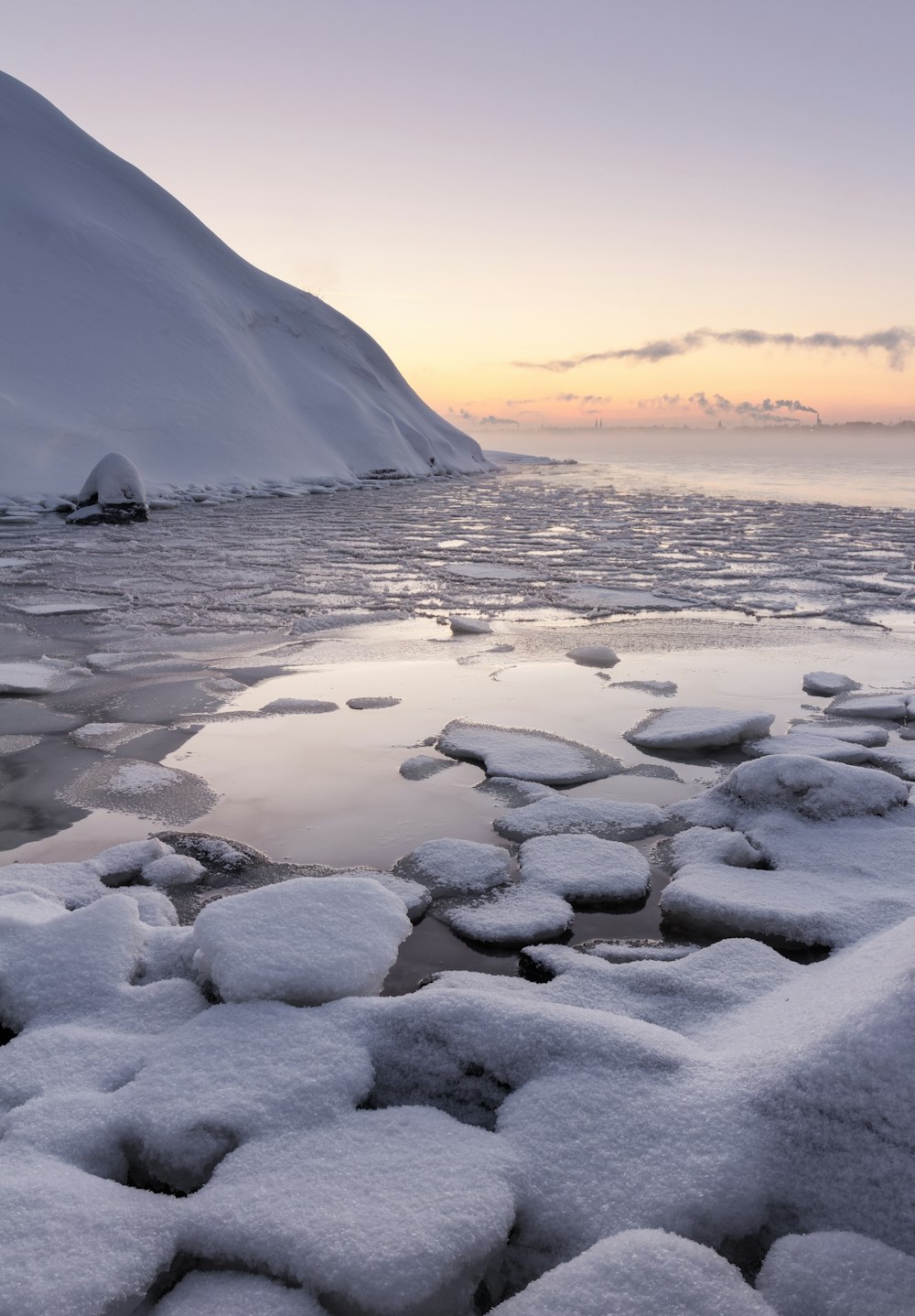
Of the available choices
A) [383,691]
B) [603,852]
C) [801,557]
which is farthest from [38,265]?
[603,852]

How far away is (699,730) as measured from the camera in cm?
307

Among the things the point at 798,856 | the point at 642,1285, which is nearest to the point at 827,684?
the point at 798,856

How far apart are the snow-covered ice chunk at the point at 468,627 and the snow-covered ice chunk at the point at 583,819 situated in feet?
7.90

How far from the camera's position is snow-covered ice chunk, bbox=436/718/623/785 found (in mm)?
2773

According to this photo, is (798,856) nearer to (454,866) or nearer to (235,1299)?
(454,866)

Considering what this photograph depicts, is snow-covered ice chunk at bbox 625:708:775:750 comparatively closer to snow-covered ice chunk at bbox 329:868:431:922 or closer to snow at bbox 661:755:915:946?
snow at bbox 661:755:915:946

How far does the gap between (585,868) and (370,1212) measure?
3.82ft

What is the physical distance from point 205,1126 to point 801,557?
820cm

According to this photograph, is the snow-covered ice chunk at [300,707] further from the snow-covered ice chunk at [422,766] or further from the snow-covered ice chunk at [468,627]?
the snow-covered ice chunk at [468,627]

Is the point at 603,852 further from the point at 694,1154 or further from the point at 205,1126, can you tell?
the point at 205,1126

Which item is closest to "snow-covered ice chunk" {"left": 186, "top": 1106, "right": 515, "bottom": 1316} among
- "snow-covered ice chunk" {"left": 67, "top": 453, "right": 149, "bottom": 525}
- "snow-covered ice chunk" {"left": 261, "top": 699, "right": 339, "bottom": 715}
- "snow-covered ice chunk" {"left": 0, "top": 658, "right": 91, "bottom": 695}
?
"snow-covered ice chunk" {"left": 261, "top": 699, "right": 339, "bottom": 715}

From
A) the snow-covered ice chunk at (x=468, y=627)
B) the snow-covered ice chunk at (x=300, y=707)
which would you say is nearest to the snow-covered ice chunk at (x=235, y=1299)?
the snow-covered ice chunk at (x=300, y=707)

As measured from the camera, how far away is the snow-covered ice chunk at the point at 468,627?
4.89 meters

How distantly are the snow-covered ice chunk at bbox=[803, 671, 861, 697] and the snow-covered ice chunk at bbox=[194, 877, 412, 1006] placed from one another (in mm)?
2683
